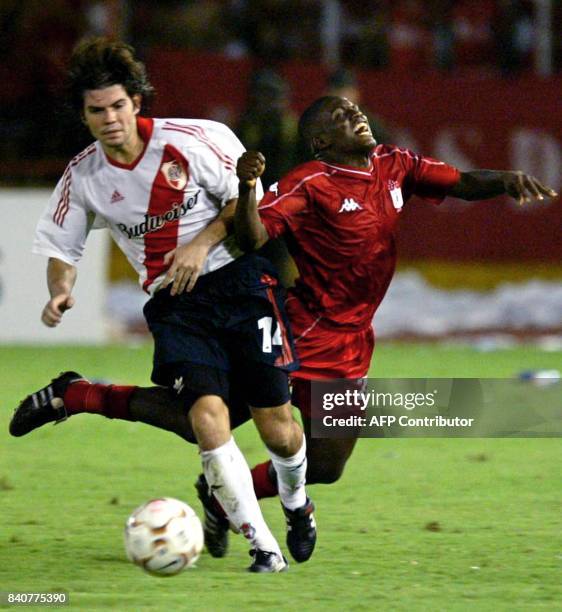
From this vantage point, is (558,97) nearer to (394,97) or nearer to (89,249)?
(394,97)

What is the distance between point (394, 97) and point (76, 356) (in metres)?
4.18

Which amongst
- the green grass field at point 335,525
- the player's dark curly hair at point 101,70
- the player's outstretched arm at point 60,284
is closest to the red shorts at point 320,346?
the green grass field at point 335,525

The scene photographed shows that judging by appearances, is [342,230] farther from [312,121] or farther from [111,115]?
[111,115]

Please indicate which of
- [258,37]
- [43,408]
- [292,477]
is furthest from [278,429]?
[258,37]

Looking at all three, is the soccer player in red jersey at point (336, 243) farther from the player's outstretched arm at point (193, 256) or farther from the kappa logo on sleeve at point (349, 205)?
the player's outstretched arm at point (193, 256)

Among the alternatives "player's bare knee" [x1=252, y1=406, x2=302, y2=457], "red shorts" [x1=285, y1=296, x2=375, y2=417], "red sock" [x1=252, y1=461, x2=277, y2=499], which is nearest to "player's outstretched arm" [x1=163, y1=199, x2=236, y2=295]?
"player's bare knee" [x1=252, y1=406, x2=302, y2=457]

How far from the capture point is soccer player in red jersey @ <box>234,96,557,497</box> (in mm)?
6051

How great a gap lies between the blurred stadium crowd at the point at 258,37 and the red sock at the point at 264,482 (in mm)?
8376

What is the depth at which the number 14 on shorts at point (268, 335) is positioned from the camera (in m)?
5.59

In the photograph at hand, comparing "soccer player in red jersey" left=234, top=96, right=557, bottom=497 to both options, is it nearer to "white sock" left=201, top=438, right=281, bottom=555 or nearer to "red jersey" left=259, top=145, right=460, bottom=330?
"red jersey" left=259, top=145, right=460, bottom=330

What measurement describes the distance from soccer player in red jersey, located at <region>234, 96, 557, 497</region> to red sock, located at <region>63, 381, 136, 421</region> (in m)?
0.64

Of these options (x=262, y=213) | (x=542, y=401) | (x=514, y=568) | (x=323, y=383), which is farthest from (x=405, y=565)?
(x=542, y=401)

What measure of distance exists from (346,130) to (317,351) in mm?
899

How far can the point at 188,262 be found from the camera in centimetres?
542
